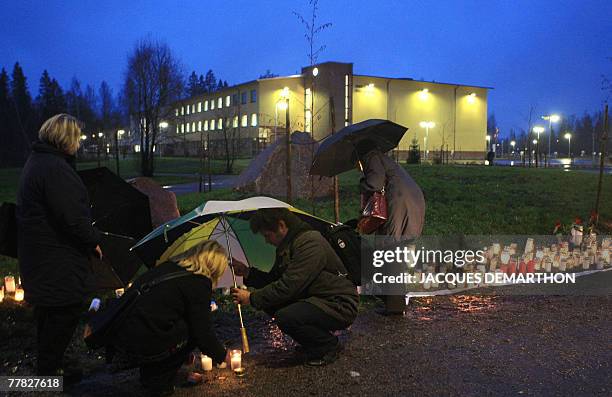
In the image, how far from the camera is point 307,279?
448 cm

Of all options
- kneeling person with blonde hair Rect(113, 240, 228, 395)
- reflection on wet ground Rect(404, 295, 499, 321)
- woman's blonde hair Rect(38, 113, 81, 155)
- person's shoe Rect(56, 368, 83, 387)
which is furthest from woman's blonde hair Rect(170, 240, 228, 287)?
reflection on wet ground Rect(404, 295, 499, 321)

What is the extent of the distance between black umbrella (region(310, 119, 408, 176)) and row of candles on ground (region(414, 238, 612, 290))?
2.21 metres

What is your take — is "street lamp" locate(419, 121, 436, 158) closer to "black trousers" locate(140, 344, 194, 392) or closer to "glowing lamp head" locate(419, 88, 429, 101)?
"glowing lamp head" locate(419, 88, 429, 101)

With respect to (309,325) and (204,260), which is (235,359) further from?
(204,260)

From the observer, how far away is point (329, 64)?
46.4m

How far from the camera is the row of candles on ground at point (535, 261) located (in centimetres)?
796

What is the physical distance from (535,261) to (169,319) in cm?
668

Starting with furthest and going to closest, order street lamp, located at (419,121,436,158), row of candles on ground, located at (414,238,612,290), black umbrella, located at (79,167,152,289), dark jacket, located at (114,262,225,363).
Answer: street lamp, located at (419,121,436,158) → row of candles on ground, located at (414,238,612,290) → black umbrella, located at (79,167,152,289) → dark jacket, located at (114,262,225,363)

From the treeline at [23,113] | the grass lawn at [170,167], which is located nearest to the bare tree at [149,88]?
the grass lawn at [170,167]

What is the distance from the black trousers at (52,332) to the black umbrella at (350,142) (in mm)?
3400

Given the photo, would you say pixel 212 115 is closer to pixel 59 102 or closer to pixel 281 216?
pixel 59 102

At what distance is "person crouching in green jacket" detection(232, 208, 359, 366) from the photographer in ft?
14.7

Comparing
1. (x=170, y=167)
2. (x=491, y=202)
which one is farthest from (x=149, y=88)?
(x=491, y=202)

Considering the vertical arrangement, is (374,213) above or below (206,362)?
above
